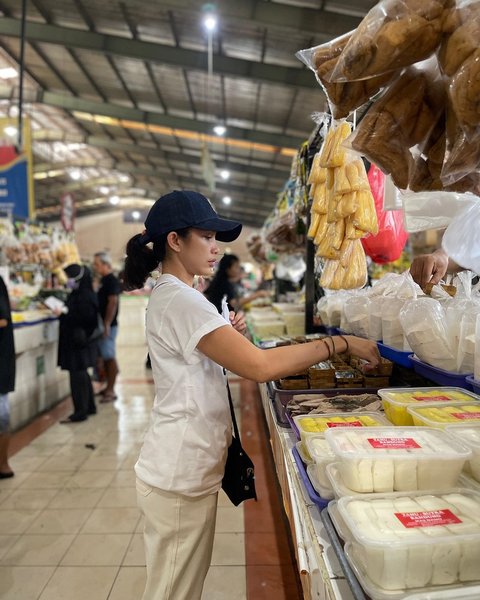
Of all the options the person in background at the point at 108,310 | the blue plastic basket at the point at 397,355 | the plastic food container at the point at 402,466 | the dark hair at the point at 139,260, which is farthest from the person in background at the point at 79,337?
the plastic food container at the point at 402,466

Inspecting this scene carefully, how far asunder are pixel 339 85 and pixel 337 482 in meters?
1.08

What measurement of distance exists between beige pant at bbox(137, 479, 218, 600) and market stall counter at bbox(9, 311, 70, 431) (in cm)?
364

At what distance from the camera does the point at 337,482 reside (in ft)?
3.56

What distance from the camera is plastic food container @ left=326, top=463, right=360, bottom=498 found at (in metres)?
1.05

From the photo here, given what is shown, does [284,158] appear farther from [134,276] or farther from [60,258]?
[134,276]

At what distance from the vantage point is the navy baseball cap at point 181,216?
1.55 m

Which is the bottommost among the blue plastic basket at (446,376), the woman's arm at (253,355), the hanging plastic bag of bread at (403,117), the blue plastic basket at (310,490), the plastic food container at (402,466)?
the blue plastic basket at (310,490)

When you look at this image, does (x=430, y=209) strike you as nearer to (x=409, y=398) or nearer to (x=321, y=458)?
(x=409, y=398)

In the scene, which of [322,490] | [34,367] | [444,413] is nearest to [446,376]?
[444,413]

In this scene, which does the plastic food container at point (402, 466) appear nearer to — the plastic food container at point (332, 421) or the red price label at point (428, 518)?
the red price label at point (428, 518)

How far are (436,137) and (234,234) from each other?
0.74 m

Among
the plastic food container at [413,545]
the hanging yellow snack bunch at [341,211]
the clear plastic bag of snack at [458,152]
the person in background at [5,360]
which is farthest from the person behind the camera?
the person in background at [5,360]

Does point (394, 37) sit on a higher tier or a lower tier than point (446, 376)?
higher

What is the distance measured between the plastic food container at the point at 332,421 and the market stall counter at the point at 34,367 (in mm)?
3963
